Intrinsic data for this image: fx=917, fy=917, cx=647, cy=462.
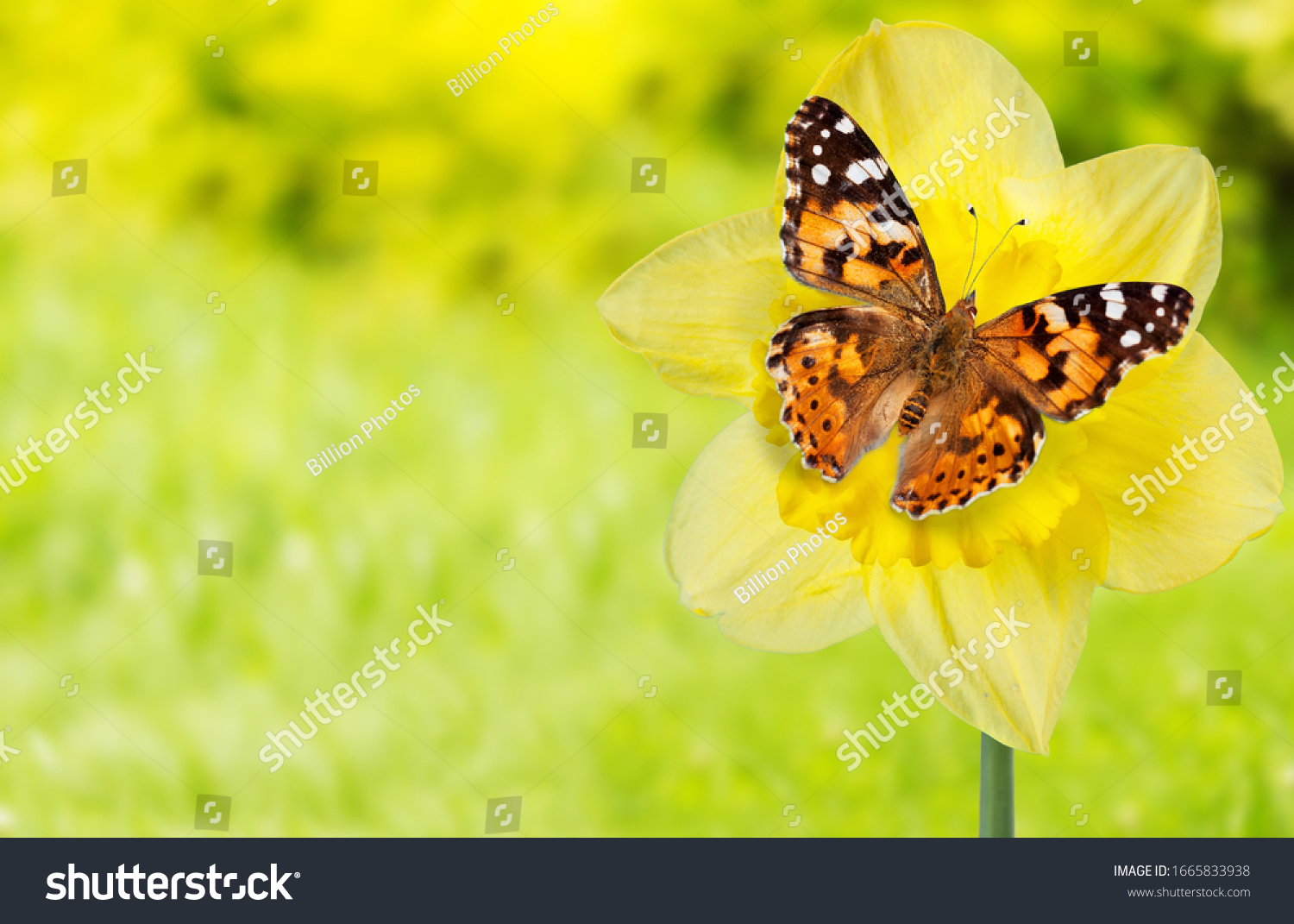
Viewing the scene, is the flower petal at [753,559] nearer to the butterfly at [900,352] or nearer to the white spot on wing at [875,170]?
the butterfly at [900,352]

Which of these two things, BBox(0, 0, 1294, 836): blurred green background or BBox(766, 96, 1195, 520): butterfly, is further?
BBox(0, 0, 1294, 836): blurred green background

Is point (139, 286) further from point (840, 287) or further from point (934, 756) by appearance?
point (934, 756)

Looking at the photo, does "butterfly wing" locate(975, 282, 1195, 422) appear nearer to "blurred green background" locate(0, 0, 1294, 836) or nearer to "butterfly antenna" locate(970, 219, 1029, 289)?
"butterfly antenna" locate(970, 219, 1029, 289)

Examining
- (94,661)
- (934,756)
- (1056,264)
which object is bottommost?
(934,756)

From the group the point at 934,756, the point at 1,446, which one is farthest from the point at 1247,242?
the point at 1,446

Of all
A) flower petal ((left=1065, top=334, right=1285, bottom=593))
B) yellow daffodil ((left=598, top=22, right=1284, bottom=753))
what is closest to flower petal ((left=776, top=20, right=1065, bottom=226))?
yellow daffodil ((left=598, top=22, right=1284, bottom=753))

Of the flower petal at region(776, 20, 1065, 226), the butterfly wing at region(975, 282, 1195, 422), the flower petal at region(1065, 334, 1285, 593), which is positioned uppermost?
the flower petal at region(776, 20, 1065, 226)
